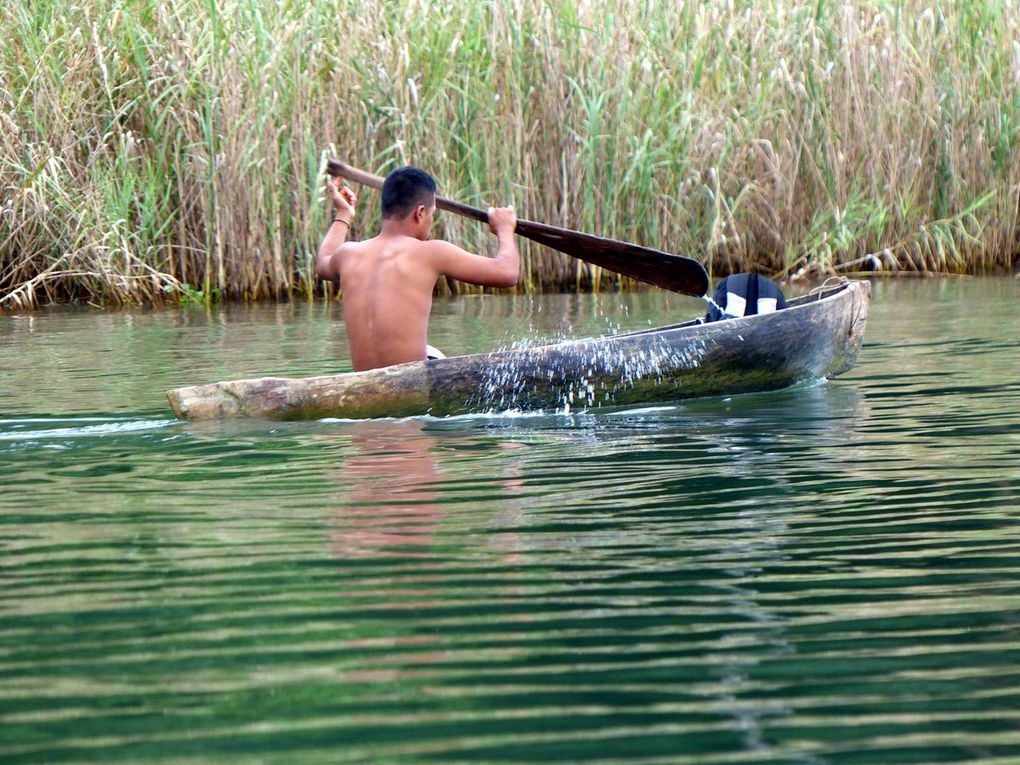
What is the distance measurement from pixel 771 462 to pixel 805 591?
4.82 feet

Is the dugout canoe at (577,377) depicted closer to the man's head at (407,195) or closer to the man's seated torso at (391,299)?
the man's seated torso at (391,299)

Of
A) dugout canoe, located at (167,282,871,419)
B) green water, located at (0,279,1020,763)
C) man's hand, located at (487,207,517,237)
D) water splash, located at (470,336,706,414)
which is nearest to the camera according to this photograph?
green water, located at (0,279,1020,763)

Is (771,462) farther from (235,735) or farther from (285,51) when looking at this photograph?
(285,51)

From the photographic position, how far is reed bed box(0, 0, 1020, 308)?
30.4 ft

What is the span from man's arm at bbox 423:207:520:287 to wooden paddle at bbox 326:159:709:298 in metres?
0.39

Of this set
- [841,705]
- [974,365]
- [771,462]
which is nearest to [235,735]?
[841,705]

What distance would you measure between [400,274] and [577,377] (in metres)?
0.71

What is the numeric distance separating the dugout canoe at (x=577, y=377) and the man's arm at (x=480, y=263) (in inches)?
13.4

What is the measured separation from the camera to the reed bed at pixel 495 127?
9.27 metres

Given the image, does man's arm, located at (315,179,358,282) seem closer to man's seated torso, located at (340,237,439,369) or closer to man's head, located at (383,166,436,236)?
man's seated torso, located at (340,237,439,369)

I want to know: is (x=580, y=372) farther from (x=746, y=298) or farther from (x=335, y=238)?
(x=335, y=238)

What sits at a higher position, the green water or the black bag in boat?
the black bag in boat

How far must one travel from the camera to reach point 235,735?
6.81 ft

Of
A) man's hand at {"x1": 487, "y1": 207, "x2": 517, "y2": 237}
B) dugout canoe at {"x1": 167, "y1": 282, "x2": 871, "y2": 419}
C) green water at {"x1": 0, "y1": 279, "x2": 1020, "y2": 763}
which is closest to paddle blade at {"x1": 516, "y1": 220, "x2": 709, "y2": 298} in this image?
man's hand at {"x1": 487, "y1": 207, "x2": 517, "y2": 237}
